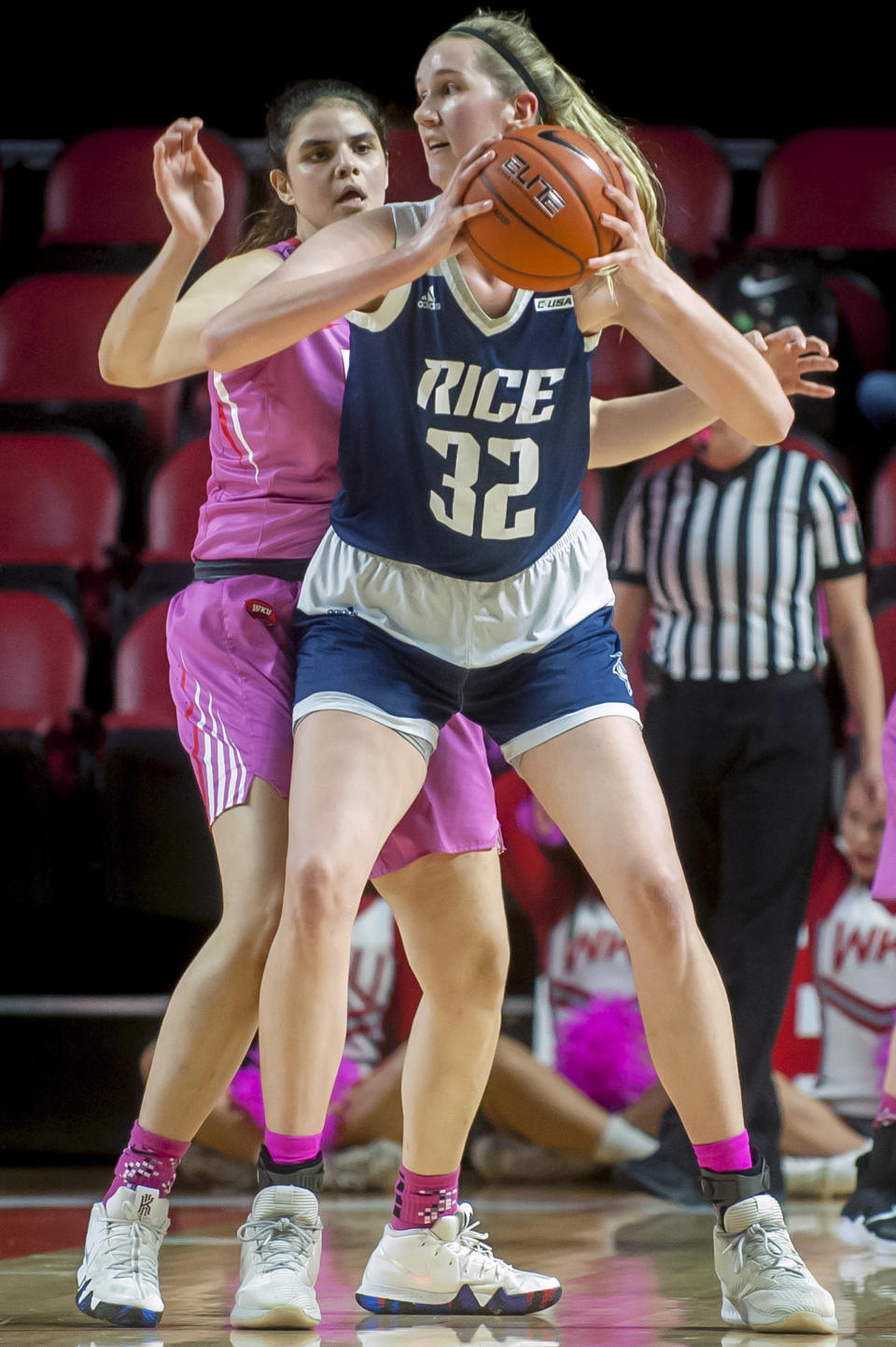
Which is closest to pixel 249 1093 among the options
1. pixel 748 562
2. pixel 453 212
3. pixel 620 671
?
pixel 748 562

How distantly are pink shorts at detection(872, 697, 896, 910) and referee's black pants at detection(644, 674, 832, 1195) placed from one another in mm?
379

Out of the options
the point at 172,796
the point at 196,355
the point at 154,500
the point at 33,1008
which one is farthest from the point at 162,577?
the point at 196,355

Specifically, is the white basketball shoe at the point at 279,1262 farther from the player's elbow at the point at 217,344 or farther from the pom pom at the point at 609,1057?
the pom pom at the point at 609,1057

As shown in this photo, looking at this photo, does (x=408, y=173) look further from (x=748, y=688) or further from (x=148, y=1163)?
(x=148, y=1163)

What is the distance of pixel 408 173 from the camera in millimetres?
6027

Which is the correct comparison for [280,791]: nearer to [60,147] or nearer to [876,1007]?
[876,1007]

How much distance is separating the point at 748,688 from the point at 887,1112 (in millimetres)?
1037

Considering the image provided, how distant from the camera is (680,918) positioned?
2.26 m

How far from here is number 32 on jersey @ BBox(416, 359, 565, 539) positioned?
234 cm

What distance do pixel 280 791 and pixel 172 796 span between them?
177 centimetres

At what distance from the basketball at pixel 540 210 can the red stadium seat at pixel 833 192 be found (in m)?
4.13

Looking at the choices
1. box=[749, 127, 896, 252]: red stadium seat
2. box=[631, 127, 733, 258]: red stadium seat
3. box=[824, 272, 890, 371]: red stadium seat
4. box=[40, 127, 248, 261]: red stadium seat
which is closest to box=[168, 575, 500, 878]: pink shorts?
box=[824, 272, 890, 371]: red stadium seat

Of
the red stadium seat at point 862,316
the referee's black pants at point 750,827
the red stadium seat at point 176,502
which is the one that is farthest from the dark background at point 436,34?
the referee's black pants at point 750,827

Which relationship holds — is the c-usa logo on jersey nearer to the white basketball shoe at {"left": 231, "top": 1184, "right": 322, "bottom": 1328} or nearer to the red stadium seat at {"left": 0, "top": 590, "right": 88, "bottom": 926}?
the white basketball shoe at {"left": 231, "top": 1184, "right": 322, "bottom": 1328}
